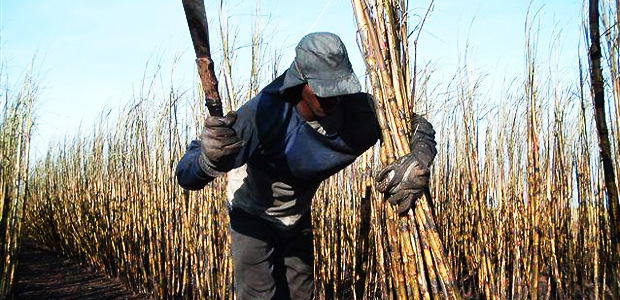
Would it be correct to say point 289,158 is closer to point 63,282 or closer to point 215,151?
point 215,151

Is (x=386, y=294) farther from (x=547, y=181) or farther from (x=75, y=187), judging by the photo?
(x=75, y=187)

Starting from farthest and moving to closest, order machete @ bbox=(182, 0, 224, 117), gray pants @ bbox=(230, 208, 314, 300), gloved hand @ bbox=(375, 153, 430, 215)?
gray pants @ bbox=(230, 208, 314, 300)
gloved hand @ bbox=(375, 153, 430, 215)
machete @ bbox=(182, 0, 224, 117)

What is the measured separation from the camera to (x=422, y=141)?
1429mm

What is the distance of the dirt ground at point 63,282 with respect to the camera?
4.56 meters

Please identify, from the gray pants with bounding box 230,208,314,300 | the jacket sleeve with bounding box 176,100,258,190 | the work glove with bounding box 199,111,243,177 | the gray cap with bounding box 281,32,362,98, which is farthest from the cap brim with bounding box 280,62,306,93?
the gray pants with bounding box 230,208,314,300

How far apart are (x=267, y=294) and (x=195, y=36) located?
3.42 feet

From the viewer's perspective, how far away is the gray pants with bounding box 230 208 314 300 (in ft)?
6.49

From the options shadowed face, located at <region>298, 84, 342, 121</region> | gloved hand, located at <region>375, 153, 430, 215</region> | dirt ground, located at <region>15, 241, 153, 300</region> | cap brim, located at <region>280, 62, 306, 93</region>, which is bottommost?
dirt ground, located at <region>15, 241, 153, 300</region>

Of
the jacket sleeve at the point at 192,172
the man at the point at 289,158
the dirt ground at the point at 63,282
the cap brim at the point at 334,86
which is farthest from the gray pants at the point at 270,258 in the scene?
the dirt ground at the point at 63,282

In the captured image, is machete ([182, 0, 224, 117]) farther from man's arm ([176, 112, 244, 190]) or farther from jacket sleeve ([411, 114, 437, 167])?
jacket sleeve ([411, 114, 437, 167])

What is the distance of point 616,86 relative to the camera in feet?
5.57

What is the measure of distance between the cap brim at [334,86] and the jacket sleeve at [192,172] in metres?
0.35

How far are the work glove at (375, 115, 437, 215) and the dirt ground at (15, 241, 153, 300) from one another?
3048 mm

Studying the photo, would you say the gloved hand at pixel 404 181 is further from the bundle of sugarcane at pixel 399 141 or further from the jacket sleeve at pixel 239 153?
the jacket sleeve at pixel 239 153
